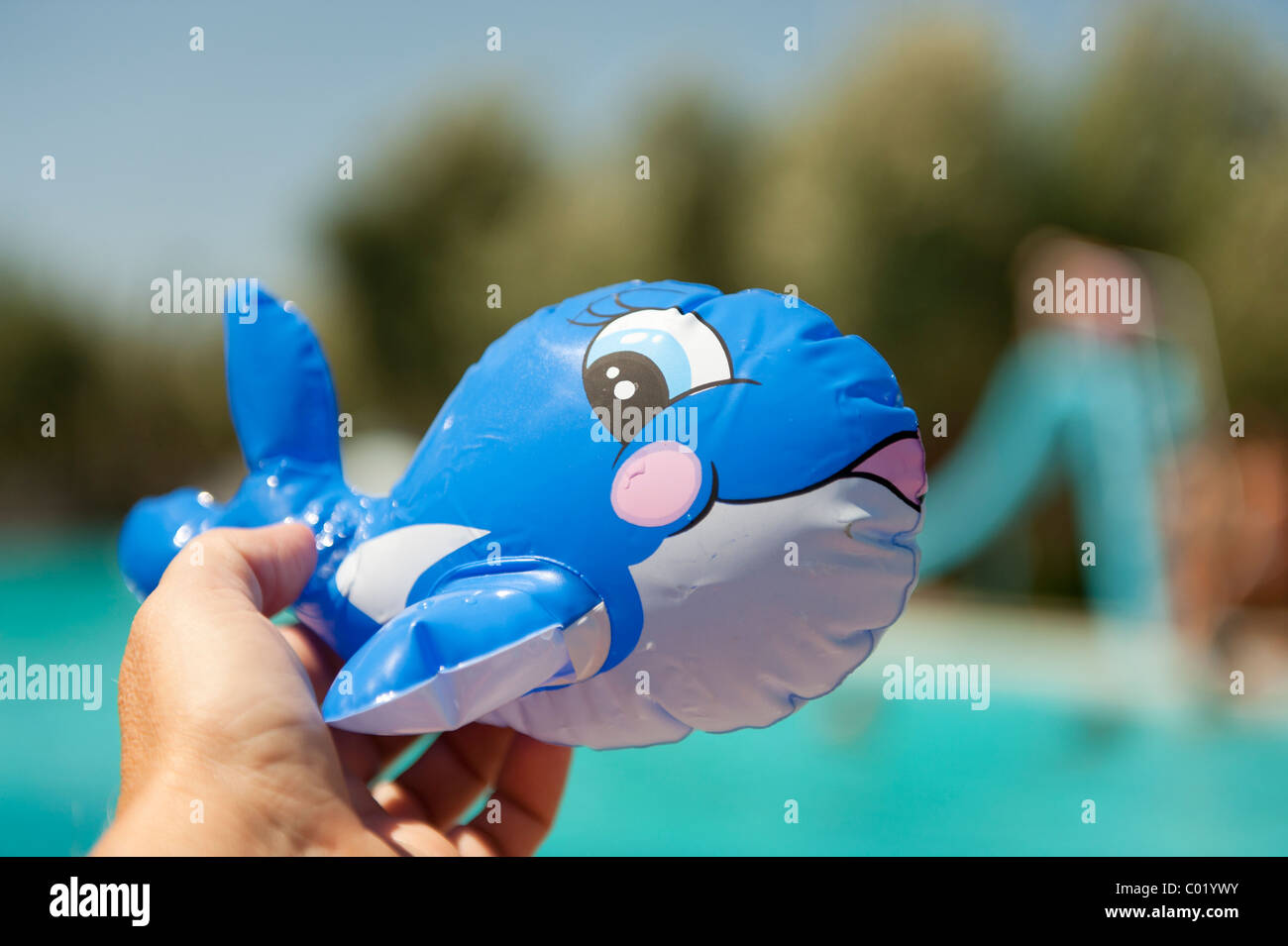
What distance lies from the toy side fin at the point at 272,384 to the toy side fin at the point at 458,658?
429mm

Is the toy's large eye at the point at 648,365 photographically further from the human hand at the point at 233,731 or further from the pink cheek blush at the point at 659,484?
the human hand at the point at 233,731

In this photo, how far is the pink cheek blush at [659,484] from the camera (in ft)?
4.09

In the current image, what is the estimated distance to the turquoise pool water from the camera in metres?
3.97

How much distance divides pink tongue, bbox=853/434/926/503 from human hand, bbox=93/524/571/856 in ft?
2.34

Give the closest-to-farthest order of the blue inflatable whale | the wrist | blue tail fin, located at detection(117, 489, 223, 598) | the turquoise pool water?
1. the wrist
2. the blue inflatable whale
3. blue tail fin, located at detection(117, 489, 223, 598)
4. the turquoise pool water

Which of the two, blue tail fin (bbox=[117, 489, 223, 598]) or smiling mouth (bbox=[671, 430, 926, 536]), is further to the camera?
blue tail fin (bbox=[117, 489, 223, 598])

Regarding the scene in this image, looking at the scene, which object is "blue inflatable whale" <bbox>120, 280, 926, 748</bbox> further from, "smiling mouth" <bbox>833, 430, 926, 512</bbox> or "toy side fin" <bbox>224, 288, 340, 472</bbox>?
"toy side fin" <bbox>224, 288, 340, 472</bbox>

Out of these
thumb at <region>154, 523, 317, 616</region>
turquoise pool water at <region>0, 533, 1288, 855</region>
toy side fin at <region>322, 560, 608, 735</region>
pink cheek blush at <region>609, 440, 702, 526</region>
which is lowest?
turquoise pool water at <region>0, 533, 1288, 855</region>

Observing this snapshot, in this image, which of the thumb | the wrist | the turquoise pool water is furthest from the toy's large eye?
the turquoise pool water

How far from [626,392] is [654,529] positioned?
0.55ft
